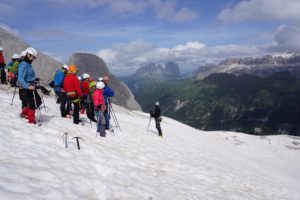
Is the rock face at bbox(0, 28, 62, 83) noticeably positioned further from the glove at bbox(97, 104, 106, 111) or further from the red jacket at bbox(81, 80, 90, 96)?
the glove at bbox(97, 104, 106, 111)

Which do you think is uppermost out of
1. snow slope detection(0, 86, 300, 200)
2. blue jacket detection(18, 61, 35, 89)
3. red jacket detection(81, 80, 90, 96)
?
blue jacket detection(18, 61, 35, 89)

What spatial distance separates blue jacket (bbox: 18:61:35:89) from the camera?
15242 millimetres

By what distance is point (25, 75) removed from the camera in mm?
15555

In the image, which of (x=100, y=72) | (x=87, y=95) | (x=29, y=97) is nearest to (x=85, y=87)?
(x=87, y=95)

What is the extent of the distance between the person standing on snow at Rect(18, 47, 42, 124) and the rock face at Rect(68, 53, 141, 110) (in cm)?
6056

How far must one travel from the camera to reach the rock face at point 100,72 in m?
79.5

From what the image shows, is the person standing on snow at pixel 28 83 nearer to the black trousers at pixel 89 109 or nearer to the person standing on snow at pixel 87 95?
the black trousers at pixel 89 109

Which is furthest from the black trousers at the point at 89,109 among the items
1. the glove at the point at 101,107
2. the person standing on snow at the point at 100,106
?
the glove at the point at 101,107

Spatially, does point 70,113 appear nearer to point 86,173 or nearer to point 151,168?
point 151,168

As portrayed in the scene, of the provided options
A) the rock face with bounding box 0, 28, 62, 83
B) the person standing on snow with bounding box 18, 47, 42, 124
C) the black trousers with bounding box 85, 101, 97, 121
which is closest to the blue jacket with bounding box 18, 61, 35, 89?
the person standing on snow with bounding box 18, 47, 42, 124

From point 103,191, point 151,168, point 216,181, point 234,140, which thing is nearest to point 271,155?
point 234,140

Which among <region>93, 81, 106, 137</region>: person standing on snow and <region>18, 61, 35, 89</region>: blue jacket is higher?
<region>18, 61, 35, 89</region>: blue jacket

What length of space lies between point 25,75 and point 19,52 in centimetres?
4263

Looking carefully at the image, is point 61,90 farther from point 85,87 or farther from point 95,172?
point 95,172
